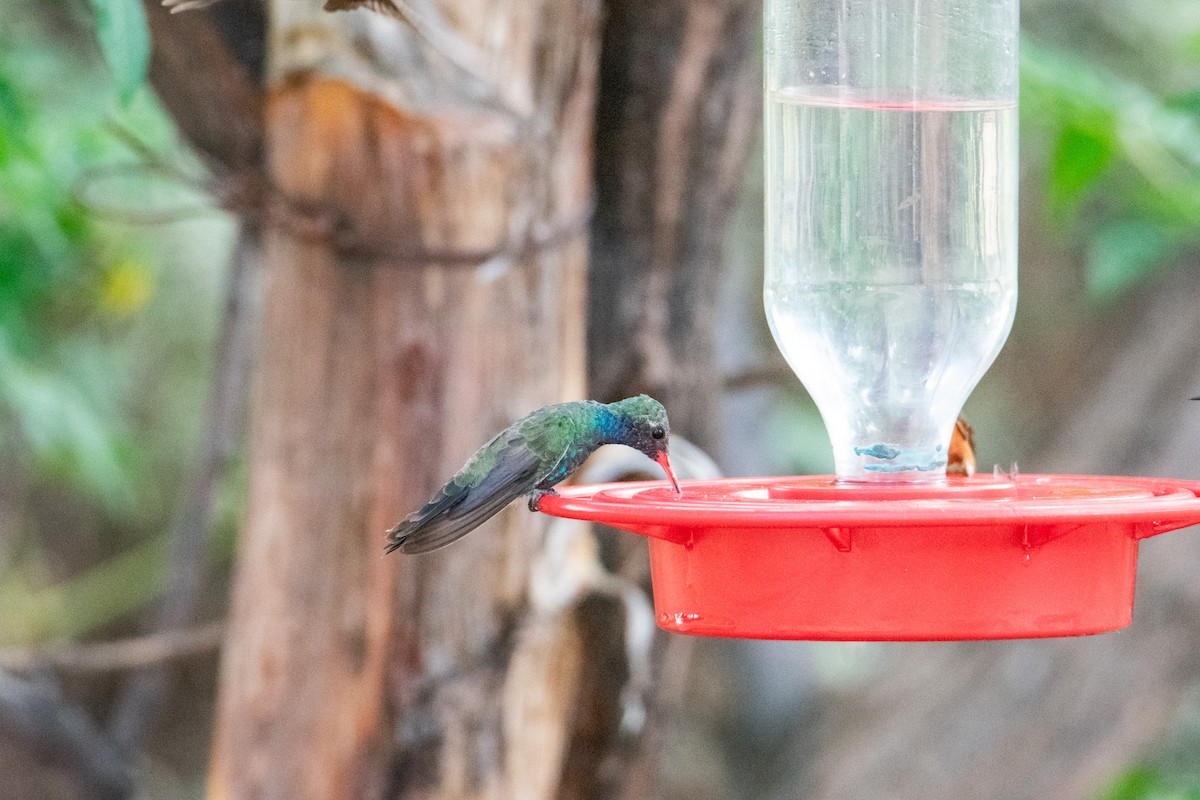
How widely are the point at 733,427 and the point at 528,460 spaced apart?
3.73 metres

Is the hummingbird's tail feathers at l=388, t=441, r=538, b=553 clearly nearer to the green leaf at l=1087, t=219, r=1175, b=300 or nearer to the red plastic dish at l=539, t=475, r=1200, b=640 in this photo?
the red plastic dish at l=539, t=475, r=1200, b=640

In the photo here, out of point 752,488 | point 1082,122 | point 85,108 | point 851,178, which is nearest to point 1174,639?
point 1082,122

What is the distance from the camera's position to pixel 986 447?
770cm

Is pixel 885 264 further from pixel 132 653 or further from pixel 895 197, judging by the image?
pixel 132 653

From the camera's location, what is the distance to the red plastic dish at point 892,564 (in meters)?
1.81

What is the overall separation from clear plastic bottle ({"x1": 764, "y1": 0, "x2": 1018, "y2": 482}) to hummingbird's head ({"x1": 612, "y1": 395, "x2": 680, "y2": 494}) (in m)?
0.36

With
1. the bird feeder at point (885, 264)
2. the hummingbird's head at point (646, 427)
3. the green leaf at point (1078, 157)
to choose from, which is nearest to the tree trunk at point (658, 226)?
the bird feeder at point (885, 264)

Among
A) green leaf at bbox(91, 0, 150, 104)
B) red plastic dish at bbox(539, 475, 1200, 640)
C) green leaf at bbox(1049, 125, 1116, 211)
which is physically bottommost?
red plastic dish at bbox(539, 475, 1200, 640)

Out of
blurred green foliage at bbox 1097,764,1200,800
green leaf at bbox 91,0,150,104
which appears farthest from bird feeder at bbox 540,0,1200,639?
blurred green foliage at bbox 1097,764,1200,800

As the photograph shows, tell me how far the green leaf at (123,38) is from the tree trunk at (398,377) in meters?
0.91

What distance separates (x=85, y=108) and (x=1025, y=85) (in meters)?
3.02

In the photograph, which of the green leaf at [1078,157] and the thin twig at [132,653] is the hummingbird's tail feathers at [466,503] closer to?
the thin twig at [132,653]

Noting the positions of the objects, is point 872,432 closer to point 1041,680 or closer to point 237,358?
point 237,358

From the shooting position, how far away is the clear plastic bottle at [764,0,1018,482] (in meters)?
2.63
